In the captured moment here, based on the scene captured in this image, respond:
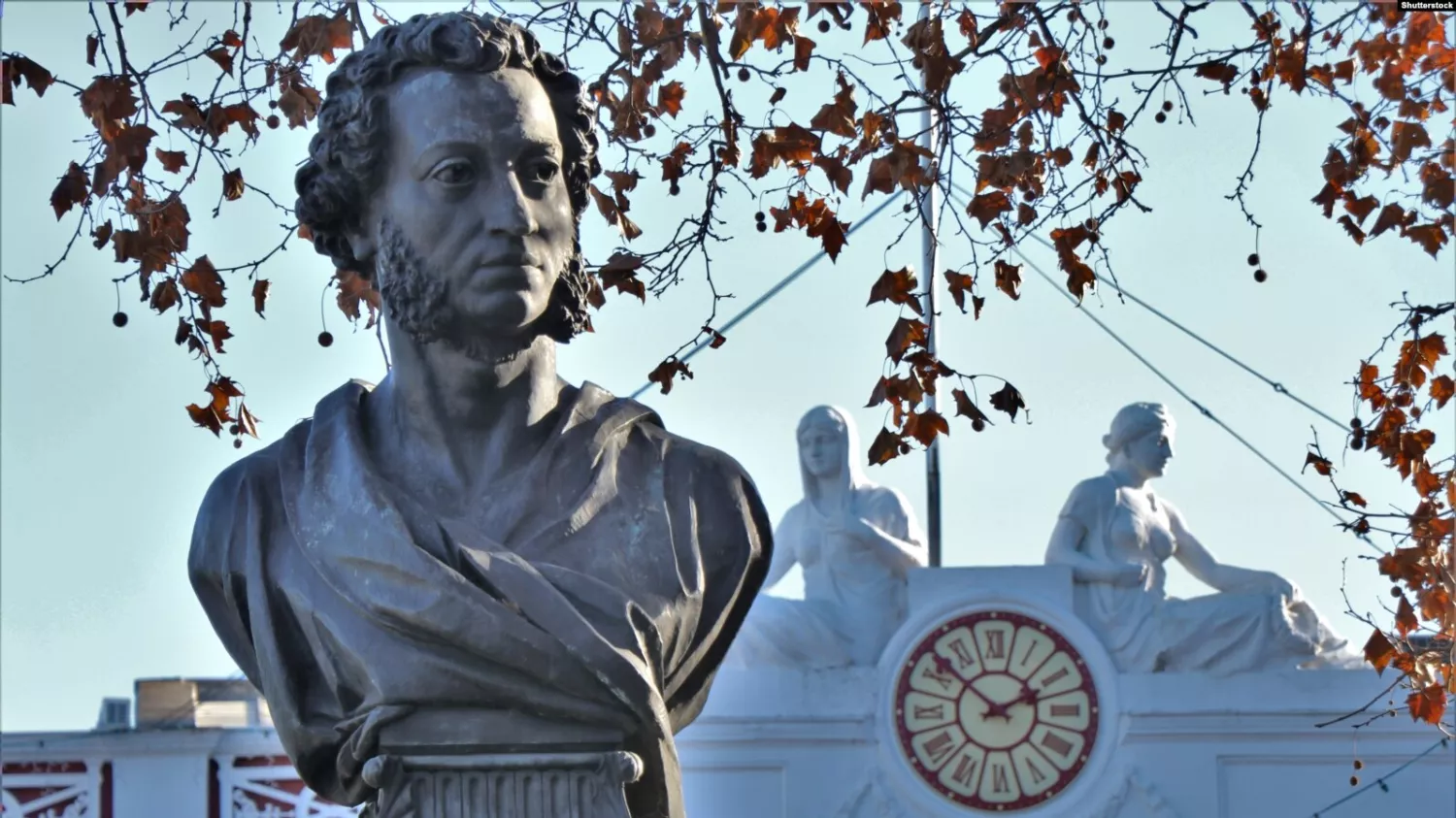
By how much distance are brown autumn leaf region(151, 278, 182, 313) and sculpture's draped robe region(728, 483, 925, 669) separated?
960 centimetres

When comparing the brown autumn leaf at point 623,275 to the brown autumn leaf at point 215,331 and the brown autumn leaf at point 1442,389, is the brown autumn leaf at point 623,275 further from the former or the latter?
the brown autumn leaf at point 1442,389

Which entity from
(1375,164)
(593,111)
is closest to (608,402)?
(593,111)

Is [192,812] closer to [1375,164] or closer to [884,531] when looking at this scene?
[884,531]

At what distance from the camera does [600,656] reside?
4.34 m

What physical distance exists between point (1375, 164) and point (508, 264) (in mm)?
4961

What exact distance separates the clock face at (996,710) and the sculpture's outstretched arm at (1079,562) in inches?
15.6

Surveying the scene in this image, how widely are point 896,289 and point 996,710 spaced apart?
9.61 metres

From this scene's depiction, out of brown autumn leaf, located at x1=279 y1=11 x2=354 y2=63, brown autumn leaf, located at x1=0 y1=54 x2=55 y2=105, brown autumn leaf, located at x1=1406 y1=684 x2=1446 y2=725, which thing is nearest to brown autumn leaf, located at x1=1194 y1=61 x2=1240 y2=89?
brown autumn leaf, located at x1=279 y1=11 x2=354 y2=63

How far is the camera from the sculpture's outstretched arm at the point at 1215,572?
17.6 meters

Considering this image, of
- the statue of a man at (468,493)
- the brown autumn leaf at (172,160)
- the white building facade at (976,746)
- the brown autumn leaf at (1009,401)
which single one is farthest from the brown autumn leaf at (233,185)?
the white building facade at (976,746)

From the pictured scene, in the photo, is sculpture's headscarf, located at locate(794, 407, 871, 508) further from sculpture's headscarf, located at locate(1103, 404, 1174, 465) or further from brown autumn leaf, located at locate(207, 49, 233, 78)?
brown autumn leaf, located at locate(207, 49, 233, 78)

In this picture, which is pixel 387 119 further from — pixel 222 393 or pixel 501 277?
pixel 222 393

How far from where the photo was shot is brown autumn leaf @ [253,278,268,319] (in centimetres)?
788

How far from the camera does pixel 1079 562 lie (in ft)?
57.6
